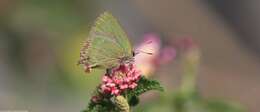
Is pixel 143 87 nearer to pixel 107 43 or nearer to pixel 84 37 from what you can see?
pixel 107 43

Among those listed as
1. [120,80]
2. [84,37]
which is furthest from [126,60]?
[84,37]

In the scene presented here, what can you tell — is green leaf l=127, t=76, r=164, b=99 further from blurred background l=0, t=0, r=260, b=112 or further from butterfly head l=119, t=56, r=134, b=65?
blurred background l=0, t=0, r=260, b=112

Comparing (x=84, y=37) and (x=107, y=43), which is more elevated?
(x=84, y=37)

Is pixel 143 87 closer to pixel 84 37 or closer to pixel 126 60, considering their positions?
pixel 126 60

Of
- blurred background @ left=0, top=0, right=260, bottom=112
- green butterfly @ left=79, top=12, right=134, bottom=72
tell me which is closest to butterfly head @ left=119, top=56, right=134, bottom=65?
green butterfly @ left=79, top=12, right=134, bottom=72

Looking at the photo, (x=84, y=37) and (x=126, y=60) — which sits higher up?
(x=84, y=37)

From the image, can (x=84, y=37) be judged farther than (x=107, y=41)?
Yes

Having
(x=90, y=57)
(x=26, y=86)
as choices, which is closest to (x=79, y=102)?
(x=26, y=86)
